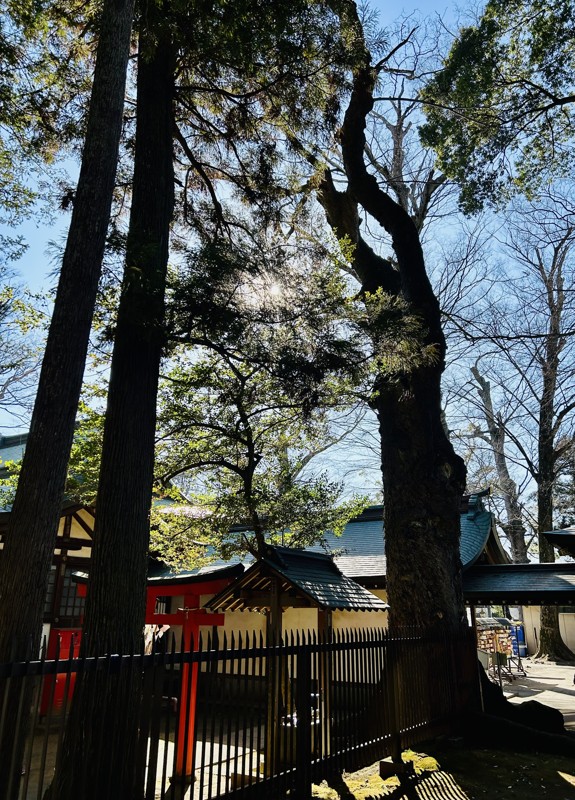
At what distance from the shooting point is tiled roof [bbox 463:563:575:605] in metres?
10.1

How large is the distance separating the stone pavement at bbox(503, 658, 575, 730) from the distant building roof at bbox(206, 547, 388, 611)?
5263 mm

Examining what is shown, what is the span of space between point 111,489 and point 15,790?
2.65 m

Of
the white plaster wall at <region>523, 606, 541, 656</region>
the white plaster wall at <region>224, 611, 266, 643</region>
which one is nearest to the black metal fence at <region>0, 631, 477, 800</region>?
the white plaster wall at <region>224, 611, 266, 643</region>

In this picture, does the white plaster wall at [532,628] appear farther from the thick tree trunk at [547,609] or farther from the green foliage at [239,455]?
the green foliage at [239,455]

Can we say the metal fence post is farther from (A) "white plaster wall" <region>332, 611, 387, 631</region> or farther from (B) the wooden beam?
(A) "white plaster wall" <region>332, 611, 387, 631</region>

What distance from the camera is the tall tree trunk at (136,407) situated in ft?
15.7

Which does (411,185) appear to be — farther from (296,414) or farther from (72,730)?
(72,730)

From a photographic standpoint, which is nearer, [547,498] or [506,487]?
[547,498]

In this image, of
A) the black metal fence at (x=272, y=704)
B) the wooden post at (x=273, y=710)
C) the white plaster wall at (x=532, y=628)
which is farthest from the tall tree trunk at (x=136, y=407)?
the white plaster wall at (x=532, y=628)

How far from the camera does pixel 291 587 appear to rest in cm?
784

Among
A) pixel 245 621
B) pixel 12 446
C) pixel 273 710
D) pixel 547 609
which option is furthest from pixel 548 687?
pixel 12 446

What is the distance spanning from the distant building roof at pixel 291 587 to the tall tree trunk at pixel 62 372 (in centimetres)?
423

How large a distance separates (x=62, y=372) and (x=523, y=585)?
9685mm

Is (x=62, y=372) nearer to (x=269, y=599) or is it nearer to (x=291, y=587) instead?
(x=291, y=587)
